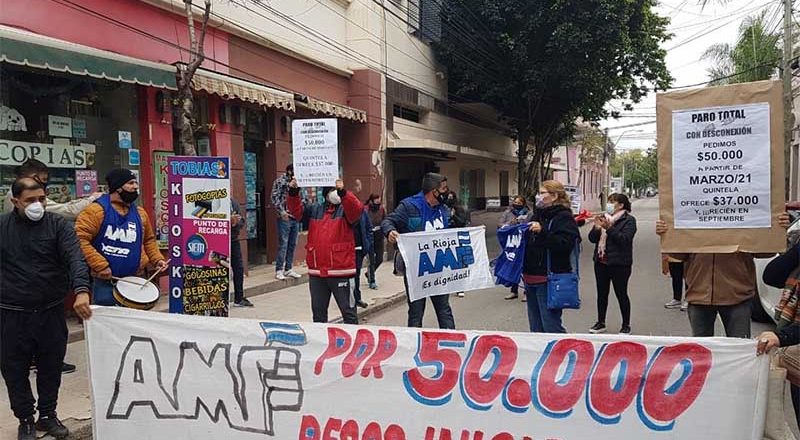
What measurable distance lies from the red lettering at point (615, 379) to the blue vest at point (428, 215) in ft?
9.18

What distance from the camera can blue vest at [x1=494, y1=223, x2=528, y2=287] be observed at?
5.33 metres

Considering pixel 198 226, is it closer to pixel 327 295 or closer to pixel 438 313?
pixel 327 295

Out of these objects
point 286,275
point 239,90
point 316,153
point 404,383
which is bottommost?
point 286,275

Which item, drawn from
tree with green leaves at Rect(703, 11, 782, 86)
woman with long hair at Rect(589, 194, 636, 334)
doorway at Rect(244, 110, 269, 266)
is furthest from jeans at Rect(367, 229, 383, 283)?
tree with green leaves at Rect(703, 11, 782, 86)

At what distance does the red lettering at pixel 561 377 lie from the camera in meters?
2.86

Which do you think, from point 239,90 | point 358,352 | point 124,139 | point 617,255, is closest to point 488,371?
point 358,352

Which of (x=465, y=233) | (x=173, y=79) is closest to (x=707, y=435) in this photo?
(x=465, y=233)

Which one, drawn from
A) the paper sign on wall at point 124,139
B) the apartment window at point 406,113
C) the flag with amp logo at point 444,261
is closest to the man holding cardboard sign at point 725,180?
the flag with amp logo at point 444,261

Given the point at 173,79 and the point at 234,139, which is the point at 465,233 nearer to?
the point at 173,79

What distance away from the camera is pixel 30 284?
378 cm

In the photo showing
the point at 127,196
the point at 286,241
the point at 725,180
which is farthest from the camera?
the point at 286,241

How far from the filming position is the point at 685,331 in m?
6.91

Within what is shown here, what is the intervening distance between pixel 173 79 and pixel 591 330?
21.0 ft

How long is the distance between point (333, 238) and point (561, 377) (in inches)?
118
